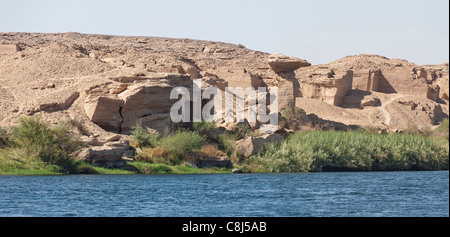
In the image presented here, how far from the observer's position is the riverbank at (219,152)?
2745 centimetres

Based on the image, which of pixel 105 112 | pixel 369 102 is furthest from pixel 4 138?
pixel 369 102

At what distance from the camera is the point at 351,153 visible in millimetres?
35250

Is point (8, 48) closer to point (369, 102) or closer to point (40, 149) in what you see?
point (40, 149)

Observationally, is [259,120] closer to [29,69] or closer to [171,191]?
[29,69]

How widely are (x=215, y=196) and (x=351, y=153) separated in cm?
1548

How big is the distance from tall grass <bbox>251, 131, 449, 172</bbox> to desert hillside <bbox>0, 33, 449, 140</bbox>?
5573 millimetres

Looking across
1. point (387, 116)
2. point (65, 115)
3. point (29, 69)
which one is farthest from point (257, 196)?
point (387, 116)

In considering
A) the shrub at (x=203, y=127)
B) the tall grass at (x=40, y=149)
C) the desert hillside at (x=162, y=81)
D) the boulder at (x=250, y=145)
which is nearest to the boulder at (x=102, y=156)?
the tall grass at (x=40, y=149)

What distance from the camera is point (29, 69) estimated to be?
38156 millimetres

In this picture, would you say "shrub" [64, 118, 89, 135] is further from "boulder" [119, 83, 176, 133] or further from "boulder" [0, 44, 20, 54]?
"boulder" [0, 44, 20, 54]

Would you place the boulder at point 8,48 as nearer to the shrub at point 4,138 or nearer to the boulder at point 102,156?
the shrub at point 4,138

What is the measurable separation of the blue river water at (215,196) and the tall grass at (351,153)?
15.5ft

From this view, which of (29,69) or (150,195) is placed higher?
(29,69)
